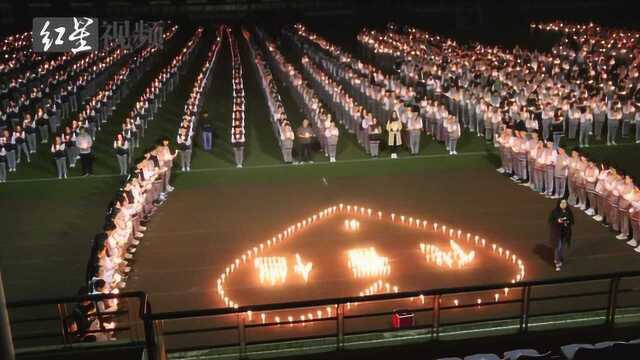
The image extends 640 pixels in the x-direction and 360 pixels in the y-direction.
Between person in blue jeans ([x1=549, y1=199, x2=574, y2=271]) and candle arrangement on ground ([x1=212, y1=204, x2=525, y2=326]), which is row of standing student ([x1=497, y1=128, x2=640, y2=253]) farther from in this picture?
candle arrangement on ground ([x1=212, y1=204, x2=525, y2=326])

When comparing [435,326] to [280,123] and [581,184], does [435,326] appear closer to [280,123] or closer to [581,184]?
[581,184]

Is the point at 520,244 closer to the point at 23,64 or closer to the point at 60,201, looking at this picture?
the point at 60,201

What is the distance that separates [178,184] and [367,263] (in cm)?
Result: 714

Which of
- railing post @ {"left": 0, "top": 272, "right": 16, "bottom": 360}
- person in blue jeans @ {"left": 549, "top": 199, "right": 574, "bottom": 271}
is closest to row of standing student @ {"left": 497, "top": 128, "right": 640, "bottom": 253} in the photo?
person in blue jeans @ {"left": 549, "top": 199, "right": 574, "bottom": 271}

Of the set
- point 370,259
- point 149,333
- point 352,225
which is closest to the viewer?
point 149,333

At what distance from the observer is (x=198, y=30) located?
162 feet

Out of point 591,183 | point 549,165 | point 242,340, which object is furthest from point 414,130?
point 242,340

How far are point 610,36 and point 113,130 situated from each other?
24.4 meters

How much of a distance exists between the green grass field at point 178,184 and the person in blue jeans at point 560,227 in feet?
9.66

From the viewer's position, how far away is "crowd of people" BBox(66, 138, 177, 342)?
8938 mm

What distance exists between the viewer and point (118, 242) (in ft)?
39.1

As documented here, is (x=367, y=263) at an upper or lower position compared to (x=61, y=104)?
lower

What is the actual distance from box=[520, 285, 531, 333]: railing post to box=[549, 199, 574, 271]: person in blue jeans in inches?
163

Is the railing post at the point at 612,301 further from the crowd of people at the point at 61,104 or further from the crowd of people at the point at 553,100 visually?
the crowd of people at the point at 61,104
